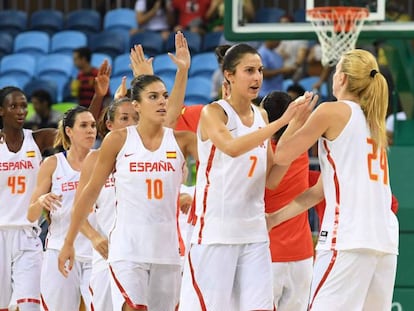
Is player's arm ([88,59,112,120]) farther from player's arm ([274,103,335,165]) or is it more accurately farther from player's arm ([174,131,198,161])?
player's arm ([274,103,335,165])

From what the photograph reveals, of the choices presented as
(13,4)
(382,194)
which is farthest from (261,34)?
(13,4)

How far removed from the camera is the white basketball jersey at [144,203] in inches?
297

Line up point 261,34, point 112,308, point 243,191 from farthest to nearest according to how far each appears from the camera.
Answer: point 261,34 → point 112,308 → point 243,191

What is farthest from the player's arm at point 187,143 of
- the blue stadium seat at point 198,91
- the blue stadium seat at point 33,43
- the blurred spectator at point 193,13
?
the blue stadium seat at point 33,43

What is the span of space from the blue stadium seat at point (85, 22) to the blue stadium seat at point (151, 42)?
130 cm

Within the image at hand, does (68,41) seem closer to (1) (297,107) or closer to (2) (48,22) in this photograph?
(2) (48,22)

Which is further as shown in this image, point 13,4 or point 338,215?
point 13,4

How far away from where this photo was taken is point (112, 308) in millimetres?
8188

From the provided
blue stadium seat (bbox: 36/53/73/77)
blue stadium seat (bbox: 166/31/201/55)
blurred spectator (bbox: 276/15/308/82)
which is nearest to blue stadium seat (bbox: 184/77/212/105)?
blue stadium seat (bbox: 166/31/201/55)

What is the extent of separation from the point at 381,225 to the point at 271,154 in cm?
97

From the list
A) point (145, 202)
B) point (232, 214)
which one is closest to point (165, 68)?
point (145, 202)

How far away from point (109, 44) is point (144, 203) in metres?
9.94

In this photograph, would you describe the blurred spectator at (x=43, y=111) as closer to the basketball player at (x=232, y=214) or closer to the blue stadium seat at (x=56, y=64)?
the blue stadium seat at (x=56, y=64)

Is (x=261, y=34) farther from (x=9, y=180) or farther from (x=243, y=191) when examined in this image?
(x=243, y=191)
